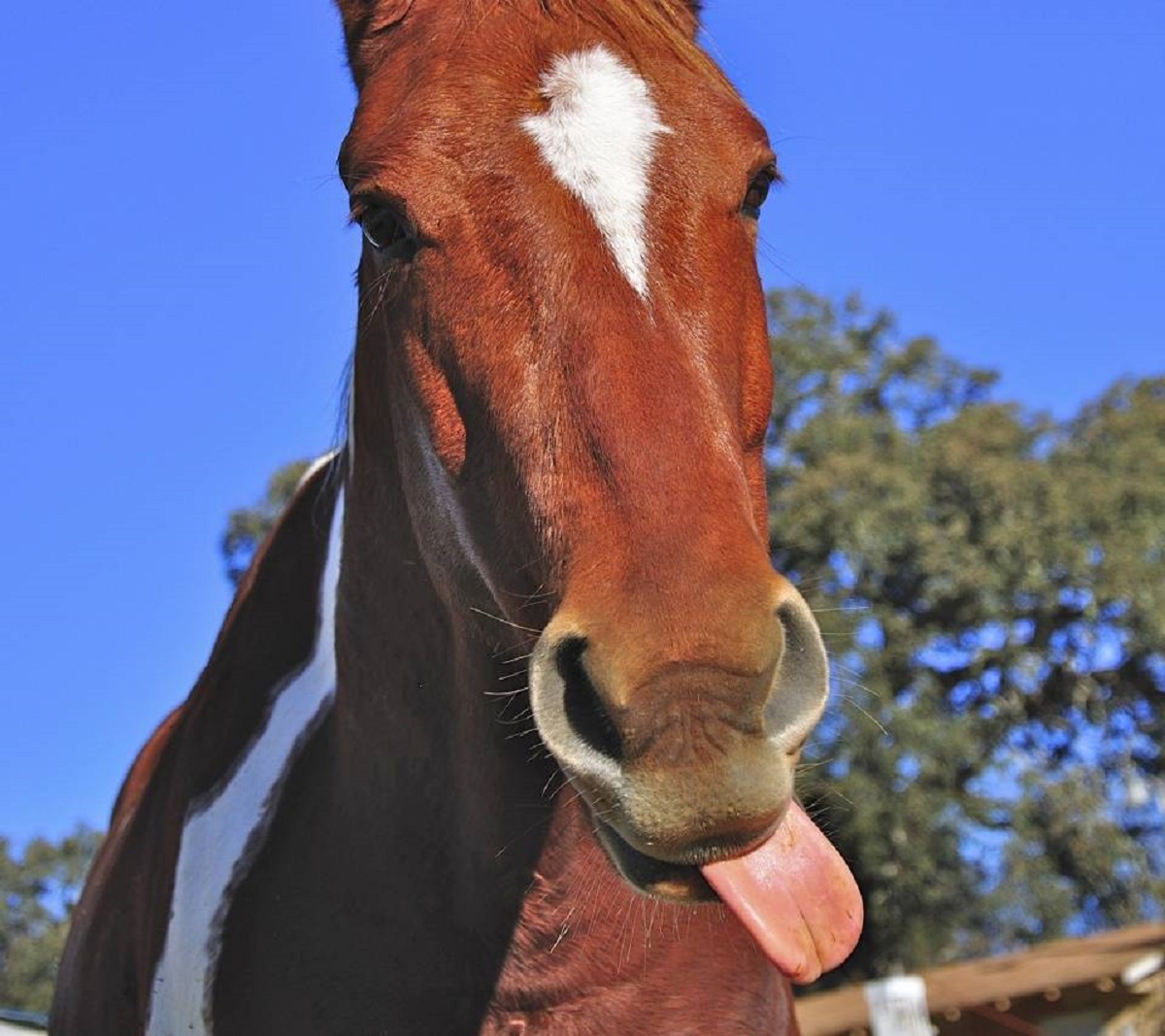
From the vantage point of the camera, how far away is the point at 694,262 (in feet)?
7.41

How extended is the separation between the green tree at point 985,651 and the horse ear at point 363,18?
16197 millimetres

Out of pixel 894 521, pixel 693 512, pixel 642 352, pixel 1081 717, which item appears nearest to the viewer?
pixel 693 512

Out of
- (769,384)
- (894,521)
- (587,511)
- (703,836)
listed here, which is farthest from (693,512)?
(894,521)

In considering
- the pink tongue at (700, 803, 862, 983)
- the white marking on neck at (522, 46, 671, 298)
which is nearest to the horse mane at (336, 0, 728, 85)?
the white marking on neck at (522, 46, 671, 298)

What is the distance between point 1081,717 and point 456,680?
21.6 meters

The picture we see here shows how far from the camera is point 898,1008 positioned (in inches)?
184

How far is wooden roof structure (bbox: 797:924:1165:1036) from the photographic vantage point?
9.83 m

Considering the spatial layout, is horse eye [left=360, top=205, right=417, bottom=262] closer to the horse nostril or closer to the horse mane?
the horse mane

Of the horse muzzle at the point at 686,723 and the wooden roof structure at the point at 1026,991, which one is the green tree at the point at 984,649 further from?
the horse muzzle at the point at 686,723

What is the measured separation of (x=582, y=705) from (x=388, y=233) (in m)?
0.98

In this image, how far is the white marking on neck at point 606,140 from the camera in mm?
2223

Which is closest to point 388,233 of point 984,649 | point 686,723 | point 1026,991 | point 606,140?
point 606,140

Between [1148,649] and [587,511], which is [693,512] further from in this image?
[1148,649]

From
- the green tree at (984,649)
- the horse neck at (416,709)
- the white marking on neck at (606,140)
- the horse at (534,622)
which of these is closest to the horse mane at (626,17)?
the horse at (534,622)
